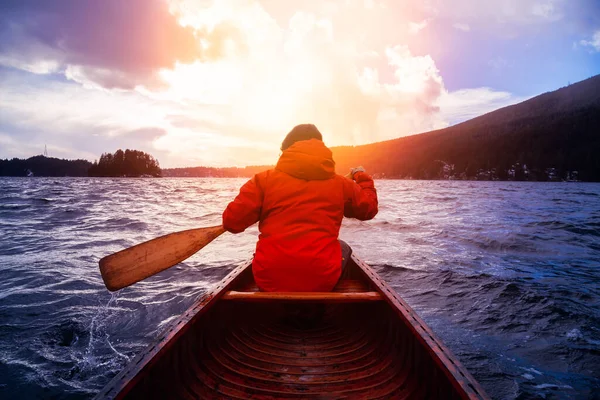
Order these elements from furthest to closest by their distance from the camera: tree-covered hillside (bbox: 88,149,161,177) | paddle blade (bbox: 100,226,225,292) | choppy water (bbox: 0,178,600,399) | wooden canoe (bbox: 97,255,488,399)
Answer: tree-covered hillside (bbox: 88,149,161,177)
choppy water (bbox: 0,178,600,399)
paddle blade (bbox: 100,226,225,292)
wooden canoe (bbox: 97,255,488,399)

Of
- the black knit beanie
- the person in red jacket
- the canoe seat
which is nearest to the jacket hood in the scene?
the person in red jacket

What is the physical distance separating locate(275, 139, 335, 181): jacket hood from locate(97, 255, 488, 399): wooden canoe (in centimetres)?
115

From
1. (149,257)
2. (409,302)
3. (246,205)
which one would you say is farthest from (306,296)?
(409,302)

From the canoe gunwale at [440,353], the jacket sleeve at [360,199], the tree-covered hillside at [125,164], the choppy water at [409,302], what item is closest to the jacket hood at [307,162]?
the jacket sleeve at [360,199]

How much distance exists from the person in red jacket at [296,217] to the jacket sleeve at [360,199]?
221 mm

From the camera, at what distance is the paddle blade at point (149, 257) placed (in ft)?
11.1

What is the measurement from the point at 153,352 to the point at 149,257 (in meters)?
1.72

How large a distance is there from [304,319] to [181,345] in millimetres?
1455

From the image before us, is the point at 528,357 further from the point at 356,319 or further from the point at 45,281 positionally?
the point at 45,281

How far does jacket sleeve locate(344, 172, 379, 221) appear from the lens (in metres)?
3.42

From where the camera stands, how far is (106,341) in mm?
4625

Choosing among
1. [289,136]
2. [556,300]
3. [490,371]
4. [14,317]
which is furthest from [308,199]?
[556,300]

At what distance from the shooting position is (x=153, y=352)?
2.26 metres

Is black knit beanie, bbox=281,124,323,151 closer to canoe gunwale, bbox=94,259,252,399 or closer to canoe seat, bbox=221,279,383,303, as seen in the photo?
canoe seat, bbox=221,279,383,303
